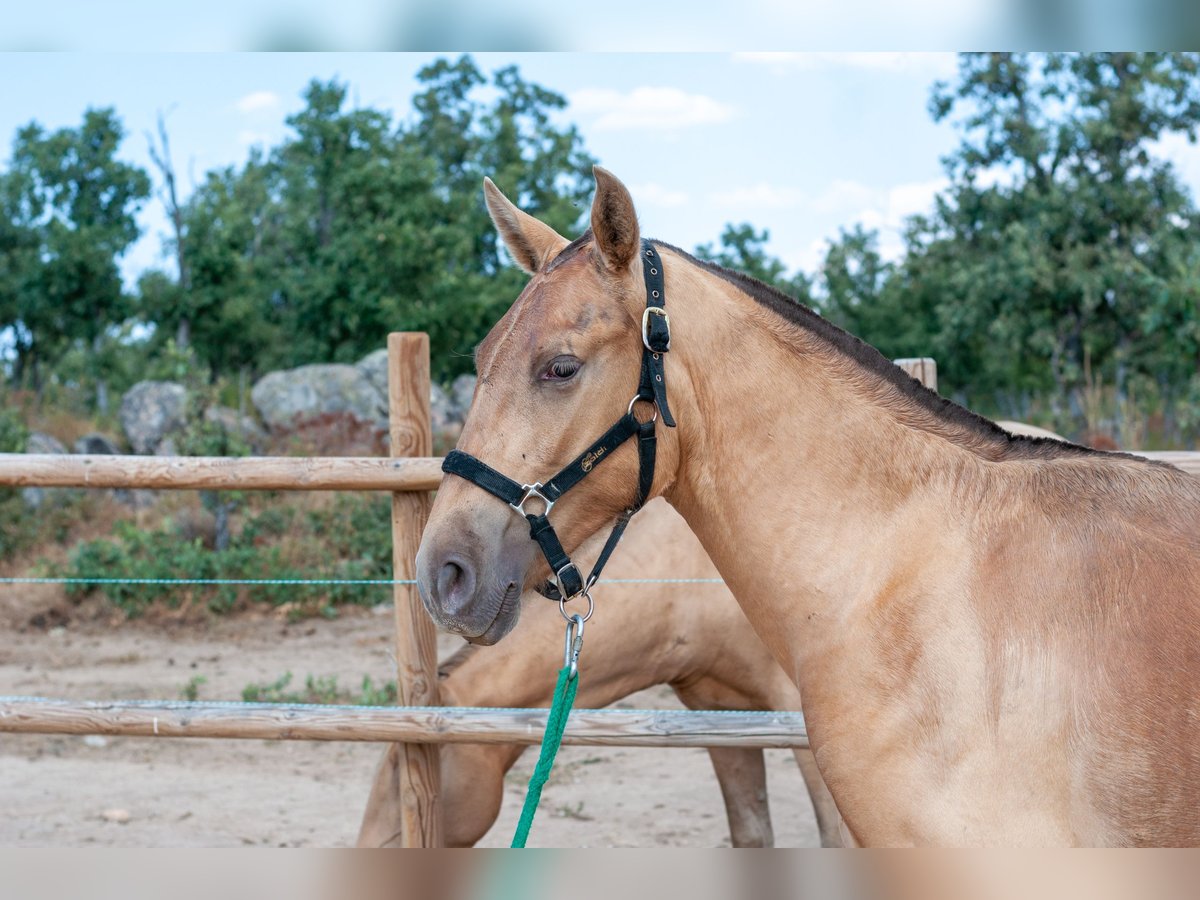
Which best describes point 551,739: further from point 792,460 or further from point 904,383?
point 904,383

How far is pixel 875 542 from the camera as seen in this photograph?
1.93 m

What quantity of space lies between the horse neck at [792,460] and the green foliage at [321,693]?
16.6ft

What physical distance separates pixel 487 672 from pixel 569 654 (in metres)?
1.34

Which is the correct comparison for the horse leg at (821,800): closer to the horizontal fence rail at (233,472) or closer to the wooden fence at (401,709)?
the wooden fence at (401,709)

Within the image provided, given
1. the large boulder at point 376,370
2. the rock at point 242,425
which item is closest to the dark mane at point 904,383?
the rock at point 242,425

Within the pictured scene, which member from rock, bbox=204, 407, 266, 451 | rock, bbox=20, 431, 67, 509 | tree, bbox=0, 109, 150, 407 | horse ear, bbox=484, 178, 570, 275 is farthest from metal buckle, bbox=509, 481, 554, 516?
tree, bbox=0, 109, 150, 407

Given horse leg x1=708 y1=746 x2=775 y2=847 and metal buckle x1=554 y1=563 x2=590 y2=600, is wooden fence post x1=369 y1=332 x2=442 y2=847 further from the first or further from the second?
metal buckle x1=554 y1=563 x2=590 y2=600

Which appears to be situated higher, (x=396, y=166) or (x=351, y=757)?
(x=396, y=166)

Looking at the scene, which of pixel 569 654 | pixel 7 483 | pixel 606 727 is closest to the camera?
pixel 569 654

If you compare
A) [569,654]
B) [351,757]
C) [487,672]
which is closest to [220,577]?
[351,757]

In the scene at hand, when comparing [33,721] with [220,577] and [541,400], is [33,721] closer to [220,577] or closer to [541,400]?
[541,400]

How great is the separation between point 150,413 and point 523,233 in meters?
12.5

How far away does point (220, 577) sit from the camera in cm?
950

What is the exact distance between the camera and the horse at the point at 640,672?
333 cm
